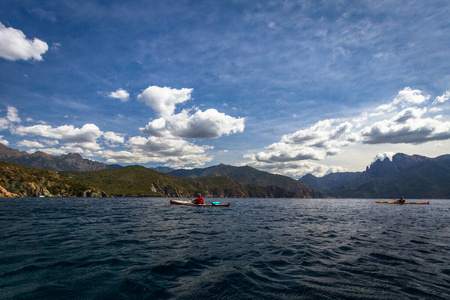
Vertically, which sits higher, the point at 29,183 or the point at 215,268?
the point at 29,183

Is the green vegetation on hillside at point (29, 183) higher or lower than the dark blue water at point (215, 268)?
higher

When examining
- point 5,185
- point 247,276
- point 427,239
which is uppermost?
point 5,185

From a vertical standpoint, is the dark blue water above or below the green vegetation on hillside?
below

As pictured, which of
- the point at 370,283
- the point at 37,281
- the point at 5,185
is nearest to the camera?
the point at 37,281

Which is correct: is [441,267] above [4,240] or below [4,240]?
below

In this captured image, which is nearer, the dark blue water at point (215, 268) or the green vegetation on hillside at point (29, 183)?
the dark blue water at point (215, 268)

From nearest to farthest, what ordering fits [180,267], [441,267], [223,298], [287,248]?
[223,298] < [180,267] < [441,267] < [287,248]

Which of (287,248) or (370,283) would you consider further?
(287,248)

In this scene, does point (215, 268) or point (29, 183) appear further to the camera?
point (29, 183)

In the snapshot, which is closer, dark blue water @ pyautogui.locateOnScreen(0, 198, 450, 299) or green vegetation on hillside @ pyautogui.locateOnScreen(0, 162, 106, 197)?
dark blue water @ pyautogui.locateOnScreen(0, 198, 450, 299)

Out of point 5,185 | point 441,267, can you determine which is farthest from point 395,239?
point 5,185

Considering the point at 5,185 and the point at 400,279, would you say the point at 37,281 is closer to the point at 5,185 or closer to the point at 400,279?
the point at 400,279

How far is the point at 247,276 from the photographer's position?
11.4 meters

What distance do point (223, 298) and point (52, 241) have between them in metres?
17.8
